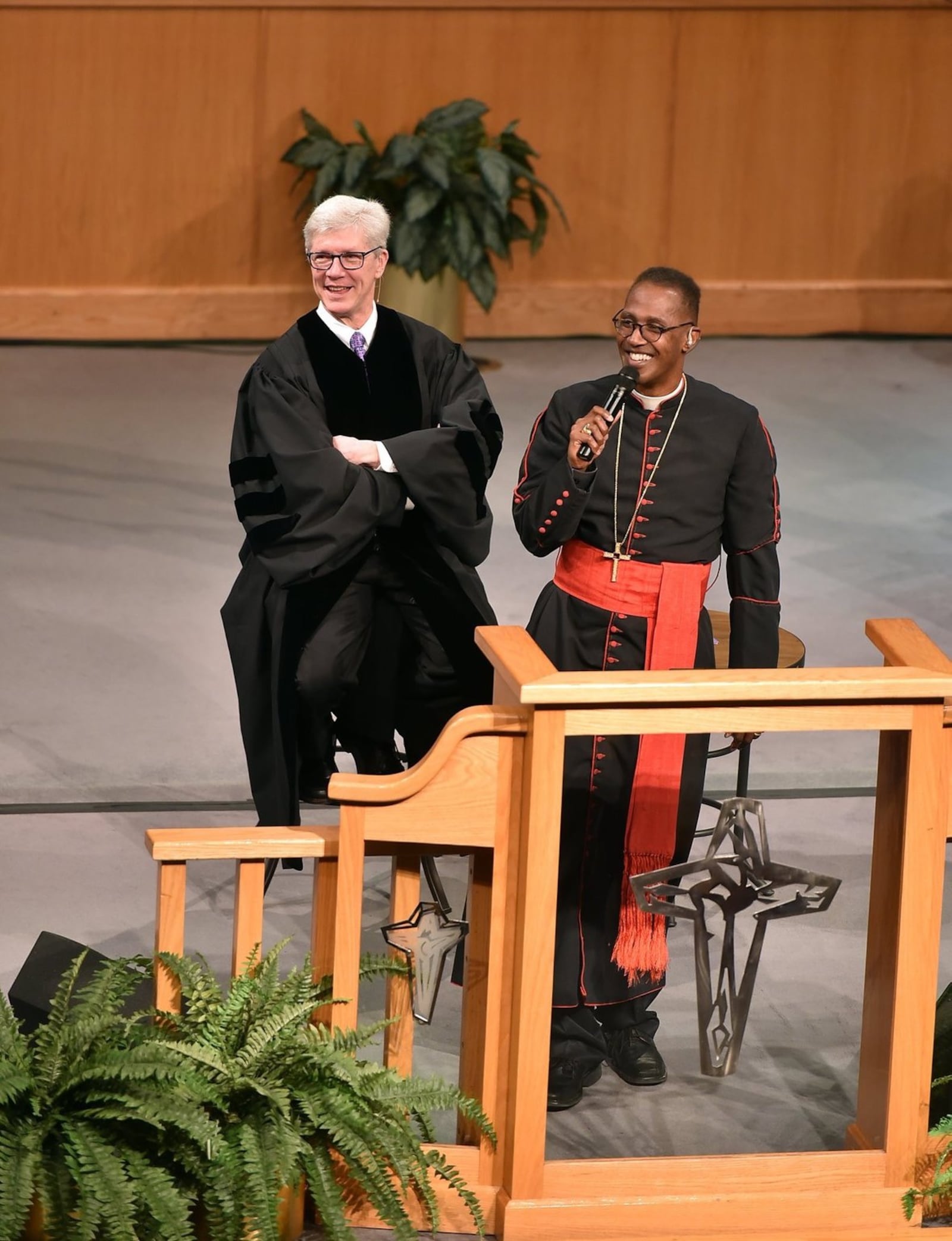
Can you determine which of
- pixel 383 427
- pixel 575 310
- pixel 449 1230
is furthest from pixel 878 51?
pixel 449 1230

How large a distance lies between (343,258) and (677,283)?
0.79m

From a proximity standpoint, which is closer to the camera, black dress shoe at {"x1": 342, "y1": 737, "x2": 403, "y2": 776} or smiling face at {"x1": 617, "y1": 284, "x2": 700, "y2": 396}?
smiling face at {"x1": 617, "y1": 284, "x2": 700, "y2": 396}

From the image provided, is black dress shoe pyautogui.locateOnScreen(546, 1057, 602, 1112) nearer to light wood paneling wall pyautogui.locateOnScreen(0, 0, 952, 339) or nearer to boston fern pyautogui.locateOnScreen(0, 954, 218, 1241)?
boston fern pyautogui.locateOnScreen(0, 954, 218, 1241)

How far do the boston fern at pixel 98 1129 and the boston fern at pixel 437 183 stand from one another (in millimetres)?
7385

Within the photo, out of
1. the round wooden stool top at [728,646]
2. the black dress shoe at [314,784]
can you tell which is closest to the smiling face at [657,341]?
the round wooden stool top at [728,646]

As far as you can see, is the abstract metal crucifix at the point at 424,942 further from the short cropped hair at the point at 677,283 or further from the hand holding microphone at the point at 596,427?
the short cropped hair at the point at 677,283

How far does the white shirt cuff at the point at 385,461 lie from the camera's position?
15.0 ft

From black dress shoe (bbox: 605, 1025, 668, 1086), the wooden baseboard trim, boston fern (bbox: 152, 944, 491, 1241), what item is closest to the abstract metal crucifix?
boston fern (bbox: 152, 944, 491, 1241)

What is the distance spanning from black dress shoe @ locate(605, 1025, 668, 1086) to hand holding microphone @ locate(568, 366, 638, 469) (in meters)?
1.22

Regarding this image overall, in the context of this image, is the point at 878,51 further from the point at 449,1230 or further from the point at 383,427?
the point at 449,1230

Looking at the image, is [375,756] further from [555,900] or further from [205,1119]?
[205,1119]

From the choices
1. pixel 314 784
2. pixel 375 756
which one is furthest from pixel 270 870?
pixel 375 756

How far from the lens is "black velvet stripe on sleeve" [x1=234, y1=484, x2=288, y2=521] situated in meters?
4.59

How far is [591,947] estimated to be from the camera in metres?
4.21
